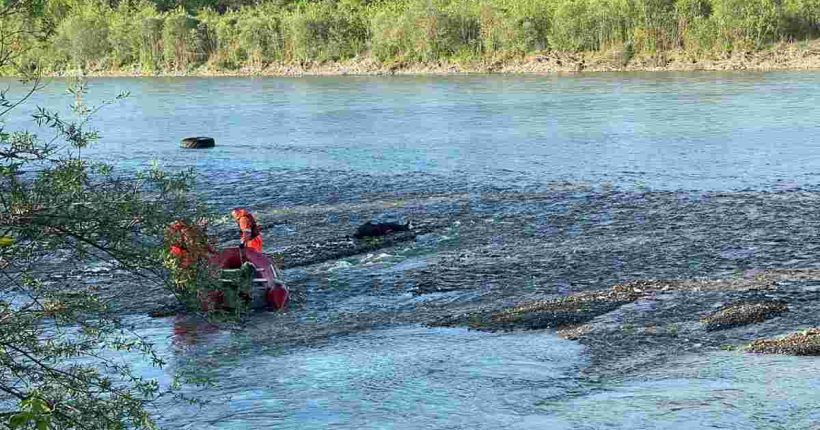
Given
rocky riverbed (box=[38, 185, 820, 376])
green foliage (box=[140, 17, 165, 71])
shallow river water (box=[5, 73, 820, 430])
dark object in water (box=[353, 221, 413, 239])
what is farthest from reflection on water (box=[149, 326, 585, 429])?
green foliage (box=[140, 17, 165, 71])

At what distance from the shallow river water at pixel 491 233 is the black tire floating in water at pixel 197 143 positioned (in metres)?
0.57

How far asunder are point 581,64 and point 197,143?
123 feet

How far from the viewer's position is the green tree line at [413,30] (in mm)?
67500

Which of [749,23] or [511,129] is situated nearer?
[511,129]

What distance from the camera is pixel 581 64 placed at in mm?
70500

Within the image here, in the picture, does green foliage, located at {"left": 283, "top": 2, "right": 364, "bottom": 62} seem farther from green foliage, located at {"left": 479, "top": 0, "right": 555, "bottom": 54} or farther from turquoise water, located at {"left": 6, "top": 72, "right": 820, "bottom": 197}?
turquoise water, located at {"left": 6, "top": 72, "right": 820, "bottom": 197}

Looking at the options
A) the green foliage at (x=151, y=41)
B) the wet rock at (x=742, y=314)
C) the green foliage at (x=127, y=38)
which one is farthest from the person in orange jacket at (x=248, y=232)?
the green foliage at (x=127, y=38)

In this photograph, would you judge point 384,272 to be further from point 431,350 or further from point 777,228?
point 777,228

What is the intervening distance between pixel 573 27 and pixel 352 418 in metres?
62.0

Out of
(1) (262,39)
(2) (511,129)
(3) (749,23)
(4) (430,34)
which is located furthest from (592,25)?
(2) (511,129)

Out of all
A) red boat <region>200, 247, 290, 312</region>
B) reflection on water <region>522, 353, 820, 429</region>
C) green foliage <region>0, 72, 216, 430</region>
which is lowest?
reflection on water <region>522, 353, 820, 429</region>

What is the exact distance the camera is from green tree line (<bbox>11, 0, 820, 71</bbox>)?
67500 millimetres

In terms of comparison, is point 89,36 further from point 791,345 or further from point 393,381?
point 791,345

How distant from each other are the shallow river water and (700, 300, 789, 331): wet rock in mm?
1171
